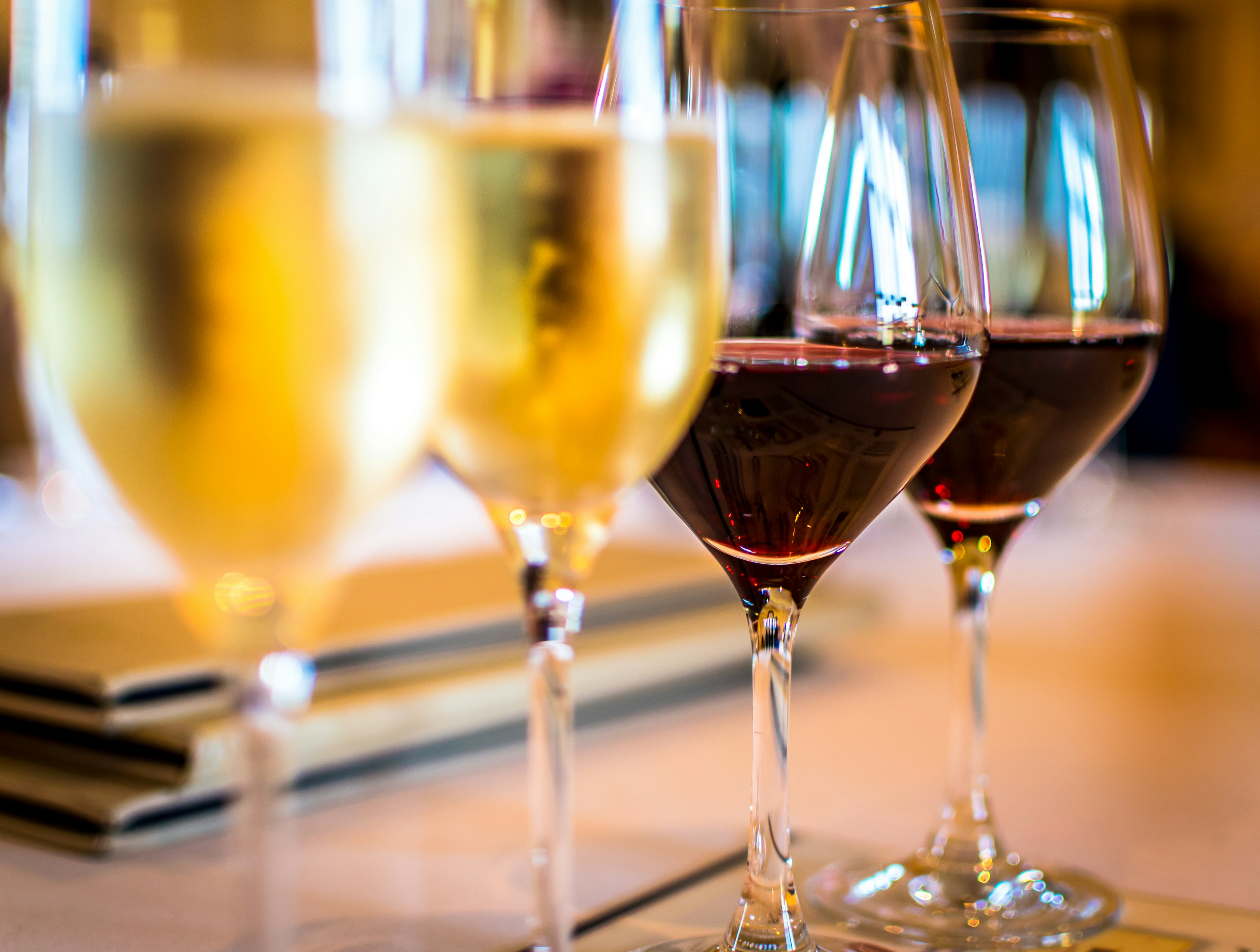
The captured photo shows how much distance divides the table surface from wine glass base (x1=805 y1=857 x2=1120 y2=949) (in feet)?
0.15

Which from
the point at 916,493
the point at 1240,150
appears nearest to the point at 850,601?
the point at 916,493

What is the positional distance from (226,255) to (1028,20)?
0.43 m

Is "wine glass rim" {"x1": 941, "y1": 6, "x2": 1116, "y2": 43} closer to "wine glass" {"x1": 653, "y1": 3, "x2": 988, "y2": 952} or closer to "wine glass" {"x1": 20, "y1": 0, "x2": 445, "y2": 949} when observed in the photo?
"wine glass" {"x1": 653, "y1": 3, "x2": 988, "y2": 952}

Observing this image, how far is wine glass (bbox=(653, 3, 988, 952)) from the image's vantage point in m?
0.44

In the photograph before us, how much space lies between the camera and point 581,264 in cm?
32

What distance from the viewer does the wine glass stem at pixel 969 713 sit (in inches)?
22.5

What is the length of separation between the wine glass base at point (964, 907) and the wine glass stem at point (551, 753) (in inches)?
6.5

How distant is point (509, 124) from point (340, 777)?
1.37 feet

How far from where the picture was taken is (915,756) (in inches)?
28.8

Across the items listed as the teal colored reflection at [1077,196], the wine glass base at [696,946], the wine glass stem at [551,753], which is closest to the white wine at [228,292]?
the wine glass stem at [551,753]

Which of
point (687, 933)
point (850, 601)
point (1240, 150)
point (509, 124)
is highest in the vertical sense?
point (1240, 150)

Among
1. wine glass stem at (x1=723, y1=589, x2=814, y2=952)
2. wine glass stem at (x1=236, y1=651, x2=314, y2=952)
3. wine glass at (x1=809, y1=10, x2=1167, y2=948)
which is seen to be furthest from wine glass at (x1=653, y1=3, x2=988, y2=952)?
wine glass stem at (x1=236, y1=651, x2=314, y2=952)

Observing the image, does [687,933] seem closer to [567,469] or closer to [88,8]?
[567,469]

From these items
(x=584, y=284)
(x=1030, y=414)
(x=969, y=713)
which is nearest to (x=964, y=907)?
(x=969, y=713)
